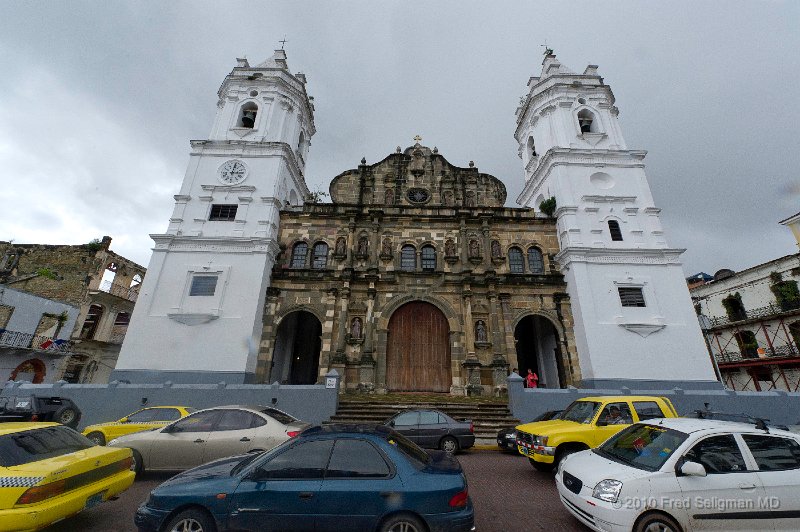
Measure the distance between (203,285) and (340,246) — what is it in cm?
726

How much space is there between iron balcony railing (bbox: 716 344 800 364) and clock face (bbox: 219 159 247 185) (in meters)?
37.5

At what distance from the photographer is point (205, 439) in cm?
705

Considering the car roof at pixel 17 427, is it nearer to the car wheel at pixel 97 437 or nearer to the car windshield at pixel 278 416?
the car windshield at pixel 278 416

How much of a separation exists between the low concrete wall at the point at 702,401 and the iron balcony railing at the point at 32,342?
93.9 ft

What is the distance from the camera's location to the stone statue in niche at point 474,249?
1909 centimetres

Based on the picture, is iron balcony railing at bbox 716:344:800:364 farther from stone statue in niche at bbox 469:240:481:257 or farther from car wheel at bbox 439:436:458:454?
car wheel at bbox 439:436:458:454

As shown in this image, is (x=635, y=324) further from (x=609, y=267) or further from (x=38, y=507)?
(x=38, y=507)

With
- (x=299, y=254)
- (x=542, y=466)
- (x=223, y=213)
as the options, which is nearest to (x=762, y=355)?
(x=542, y=466)

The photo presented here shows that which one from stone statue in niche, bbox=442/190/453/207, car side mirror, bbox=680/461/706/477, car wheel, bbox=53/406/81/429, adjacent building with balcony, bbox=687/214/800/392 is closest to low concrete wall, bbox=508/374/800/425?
car side mirror, bbox=680/461/706/477

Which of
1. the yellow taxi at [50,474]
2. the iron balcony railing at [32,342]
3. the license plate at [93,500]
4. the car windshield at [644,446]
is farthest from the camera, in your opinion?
the iron balcony railing at [32,342]

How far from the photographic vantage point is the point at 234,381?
15250 millimetres

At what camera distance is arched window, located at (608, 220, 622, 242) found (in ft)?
61.5

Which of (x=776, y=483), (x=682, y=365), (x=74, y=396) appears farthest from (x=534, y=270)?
(x=74, y=396)

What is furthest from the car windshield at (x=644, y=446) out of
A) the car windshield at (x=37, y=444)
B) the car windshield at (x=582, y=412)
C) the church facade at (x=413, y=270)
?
the church facade at (x=413, y=270)
